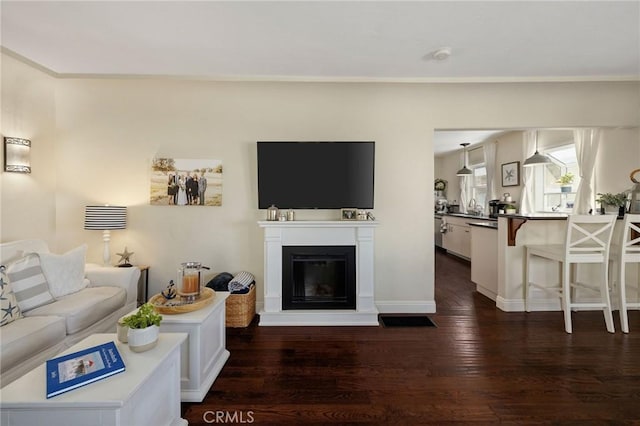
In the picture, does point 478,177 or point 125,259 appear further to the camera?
point 478,177

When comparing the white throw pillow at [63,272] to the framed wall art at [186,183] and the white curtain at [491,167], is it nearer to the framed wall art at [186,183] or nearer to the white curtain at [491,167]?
the framed wall art at [186,183]

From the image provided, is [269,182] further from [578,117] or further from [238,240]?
[578,117]

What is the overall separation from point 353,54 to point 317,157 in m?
1.04

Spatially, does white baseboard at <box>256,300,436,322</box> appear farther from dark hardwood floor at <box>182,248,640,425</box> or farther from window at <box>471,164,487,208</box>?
window at <box>471,164,487,208</box>

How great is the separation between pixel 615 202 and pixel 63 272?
5.71 meters

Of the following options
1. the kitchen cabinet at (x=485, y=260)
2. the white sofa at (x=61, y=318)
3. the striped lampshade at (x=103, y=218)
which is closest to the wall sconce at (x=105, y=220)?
the striped lampshade at (x=103, y=218)

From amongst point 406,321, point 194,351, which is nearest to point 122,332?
point 194,351

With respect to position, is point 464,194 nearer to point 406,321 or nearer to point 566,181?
point 566,181

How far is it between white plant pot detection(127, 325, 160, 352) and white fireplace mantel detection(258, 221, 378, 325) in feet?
5.05

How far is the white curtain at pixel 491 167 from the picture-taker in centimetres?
592

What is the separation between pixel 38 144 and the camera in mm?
2973

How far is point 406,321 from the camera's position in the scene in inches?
117

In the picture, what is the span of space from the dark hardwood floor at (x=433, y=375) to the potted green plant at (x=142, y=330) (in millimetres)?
575

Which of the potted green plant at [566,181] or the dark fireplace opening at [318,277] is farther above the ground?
the potted green plant at [566,181]
